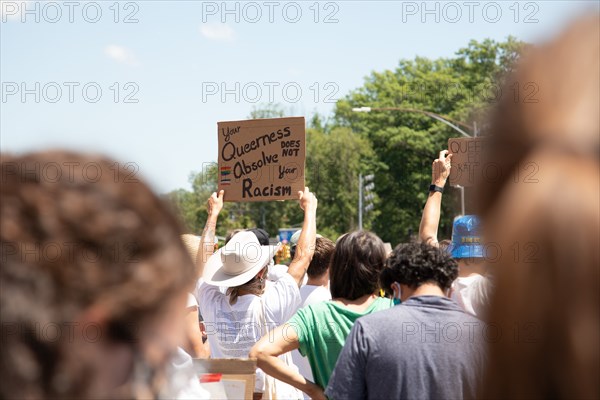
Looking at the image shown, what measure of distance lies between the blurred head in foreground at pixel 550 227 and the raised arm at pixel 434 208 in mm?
3083

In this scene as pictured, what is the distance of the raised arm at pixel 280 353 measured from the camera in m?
4.05

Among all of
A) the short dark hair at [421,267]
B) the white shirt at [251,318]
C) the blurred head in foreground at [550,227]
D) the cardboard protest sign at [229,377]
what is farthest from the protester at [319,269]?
the blurred head in foreground at [550,227]

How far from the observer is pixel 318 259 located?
18.2ft

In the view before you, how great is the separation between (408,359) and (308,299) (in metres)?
2.17

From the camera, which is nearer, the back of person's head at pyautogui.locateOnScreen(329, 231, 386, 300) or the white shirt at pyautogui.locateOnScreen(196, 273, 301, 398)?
the back of person's head at pyautogui.locateOnScreen(329, 231, 386, 300)

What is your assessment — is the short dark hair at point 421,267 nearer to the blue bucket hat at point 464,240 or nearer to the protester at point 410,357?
the protester at point 410,357

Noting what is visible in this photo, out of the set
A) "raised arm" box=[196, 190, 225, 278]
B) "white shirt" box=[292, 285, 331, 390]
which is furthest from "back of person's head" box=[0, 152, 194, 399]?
"raised arm" box=[196, 190, 225, 278]

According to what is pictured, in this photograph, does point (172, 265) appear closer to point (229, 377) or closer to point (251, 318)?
point (229, 377)

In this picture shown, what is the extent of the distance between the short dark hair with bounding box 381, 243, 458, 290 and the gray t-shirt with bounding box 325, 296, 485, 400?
13.3 inches

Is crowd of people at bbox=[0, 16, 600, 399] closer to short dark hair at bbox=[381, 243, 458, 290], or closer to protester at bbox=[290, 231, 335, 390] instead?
short dark hair at bbox=[381, 243, 458, 290]

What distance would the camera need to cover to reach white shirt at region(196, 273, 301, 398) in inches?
193

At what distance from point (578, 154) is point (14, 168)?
2.26ft

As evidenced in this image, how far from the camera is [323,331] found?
159 inches

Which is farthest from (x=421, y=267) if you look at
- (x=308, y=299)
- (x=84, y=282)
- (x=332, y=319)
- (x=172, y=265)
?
(x=84, y=282)
